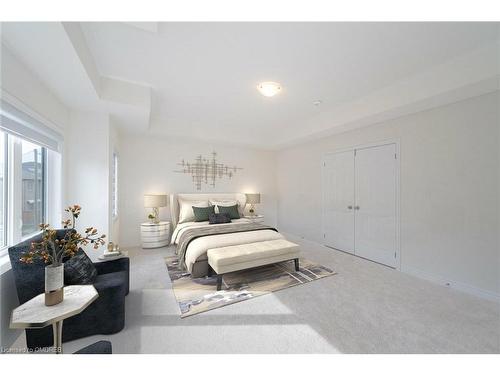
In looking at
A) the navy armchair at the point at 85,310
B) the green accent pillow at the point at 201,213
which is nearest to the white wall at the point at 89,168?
the navy armchair at the point at 85,310

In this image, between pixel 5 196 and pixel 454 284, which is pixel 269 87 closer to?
pixel 5 196

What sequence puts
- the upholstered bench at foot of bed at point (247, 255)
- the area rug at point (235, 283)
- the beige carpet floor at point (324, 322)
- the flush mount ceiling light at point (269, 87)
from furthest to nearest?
the flush mount ceiling light at point (269, 87) → the upholstered bench at foot of bed at point (247, 255) → the area rug at point (235, 283) → the beige carpet floor at point (324, 322)

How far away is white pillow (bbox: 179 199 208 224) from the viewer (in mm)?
4078

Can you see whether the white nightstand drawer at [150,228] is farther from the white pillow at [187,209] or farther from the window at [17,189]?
the window at [17,189]

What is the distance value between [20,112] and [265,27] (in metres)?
2.19

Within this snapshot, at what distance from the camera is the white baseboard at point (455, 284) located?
7.24 ft

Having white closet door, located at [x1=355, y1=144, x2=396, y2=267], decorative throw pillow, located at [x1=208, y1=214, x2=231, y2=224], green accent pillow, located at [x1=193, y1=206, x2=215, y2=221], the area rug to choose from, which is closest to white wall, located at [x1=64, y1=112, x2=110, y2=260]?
the area rug

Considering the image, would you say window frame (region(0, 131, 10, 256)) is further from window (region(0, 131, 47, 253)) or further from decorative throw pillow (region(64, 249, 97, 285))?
decorative throw pillow (region(64, 249, 97, 285))

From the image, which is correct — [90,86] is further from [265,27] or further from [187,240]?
[187,240]

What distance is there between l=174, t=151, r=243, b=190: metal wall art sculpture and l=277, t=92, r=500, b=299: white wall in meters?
3.30

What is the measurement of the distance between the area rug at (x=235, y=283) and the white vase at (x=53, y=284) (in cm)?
108

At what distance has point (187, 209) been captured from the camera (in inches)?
163

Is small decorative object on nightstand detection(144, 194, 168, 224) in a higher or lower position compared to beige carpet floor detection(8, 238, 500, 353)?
higher

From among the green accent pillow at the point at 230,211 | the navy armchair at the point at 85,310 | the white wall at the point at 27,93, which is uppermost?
the white wall at the point at 27,93
